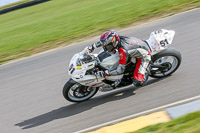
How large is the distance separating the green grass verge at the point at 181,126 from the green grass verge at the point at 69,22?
8.48 metres

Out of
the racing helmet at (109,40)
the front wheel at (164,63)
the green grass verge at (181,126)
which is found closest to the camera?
the green grass verge at (181,126)

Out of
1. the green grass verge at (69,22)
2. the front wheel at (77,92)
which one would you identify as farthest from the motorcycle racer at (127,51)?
the green grass verge at (69,22)

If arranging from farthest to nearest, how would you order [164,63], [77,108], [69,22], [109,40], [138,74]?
[69,22], [164,63], [77,108], [138,74], [109,40]

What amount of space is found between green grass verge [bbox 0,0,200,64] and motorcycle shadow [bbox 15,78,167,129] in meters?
5.89

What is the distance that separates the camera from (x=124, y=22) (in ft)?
44.4

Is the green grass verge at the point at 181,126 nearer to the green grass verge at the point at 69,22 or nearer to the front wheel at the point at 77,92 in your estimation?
the front wheel at the point at 77,92

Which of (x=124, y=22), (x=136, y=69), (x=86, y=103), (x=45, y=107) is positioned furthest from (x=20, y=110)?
(x=124, y=22)

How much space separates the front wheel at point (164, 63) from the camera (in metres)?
7.12

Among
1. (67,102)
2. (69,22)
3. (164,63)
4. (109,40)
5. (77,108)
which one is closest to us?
(109,40)

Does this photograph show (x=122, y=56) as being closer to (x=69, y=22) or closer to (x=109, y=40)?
(x=109, y=40)

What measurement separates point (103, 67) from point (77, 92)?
2.99 feet

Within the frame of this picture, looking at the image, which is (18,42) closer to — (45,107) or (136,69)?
(45,107)

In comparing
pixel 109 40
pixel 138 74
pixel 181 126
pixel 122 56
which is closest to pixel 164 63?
pixel 138 74

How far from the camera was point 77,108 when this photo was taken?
23.6ft
